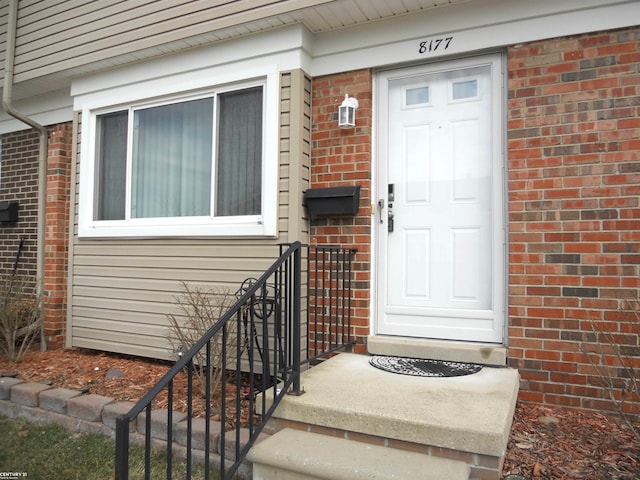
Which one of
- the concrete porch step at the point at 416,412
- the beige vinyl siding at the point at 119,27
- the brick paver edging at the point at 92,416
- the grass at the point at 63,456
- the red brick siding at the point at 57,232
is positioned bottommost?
the grass at the point at 63,456

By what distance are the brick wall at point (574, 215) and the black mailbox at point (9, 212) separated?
5639mm

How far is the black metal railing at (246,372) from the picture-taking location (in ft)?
6.48

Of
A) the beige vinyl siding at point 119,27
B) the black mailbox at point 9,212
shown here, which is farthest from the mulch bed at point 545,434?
the beige vinyl siding at point 119,27

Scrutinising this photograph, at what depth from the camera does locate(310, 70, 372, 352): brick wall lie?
150 inches

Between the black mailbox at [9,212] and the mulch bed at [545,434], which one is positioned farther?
the black mailbox at [9,212]

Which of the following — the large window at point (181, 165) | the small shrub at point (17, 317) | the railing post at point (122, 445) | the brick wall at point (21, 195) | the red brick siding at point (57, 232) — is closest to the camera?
the railing post at point (122, 445)

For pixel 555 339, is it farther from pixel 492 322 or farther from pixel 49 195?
pixel 49 195

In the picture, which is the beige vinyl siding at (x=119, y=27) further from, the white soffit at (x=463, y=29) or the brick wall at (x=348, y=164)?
the brick wall at (x=348, y=164)

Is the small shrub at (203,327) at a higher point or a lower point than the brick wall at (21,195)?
lower

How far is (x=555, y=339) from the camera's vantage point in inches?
125

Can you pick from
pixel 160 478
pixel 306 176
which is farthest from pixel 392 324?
pixel 160 478

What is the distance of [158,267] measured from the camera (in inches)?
178

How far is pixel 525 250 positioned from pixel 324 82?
2100 mm

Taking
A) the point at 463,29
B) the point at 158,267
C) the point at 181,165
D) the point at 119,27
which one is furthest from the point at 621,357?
the point at 119,27
